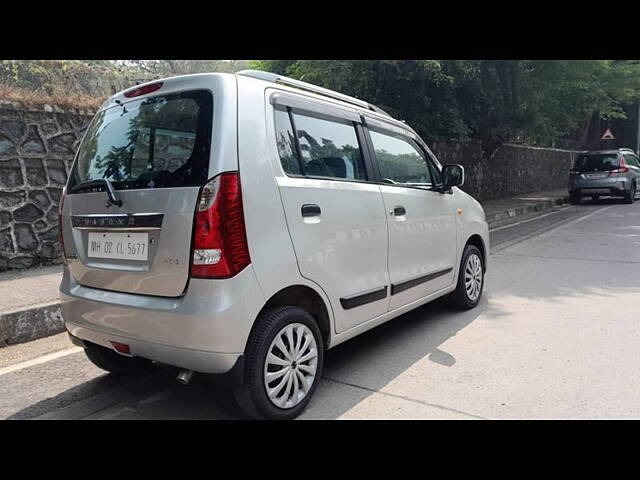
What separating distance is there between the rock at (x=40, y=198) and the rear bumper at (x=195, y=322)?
4357 millimetres

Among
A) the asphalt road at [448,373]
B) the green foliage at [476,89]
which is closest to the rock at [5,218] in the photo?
the asphalt road at [448,373]

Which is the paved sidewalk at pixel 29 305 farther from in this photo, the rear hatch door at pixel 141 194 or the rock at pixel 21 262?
the rear hatch door at pixel 141 194

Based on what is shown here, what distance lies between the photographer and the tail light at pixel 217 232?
2408 mm

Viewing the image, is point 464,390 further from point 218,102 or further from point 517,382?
point 218,102

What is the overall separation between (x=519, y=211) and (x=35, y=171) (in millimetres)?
11791

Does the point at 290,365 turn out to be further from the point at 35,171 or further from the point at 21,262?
the point at 35,171

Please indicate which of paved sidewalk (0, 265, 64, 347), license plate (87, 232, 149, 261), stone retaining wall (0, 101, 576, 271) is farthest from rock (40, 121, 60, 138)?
license plate (87, 232, 149, 261)

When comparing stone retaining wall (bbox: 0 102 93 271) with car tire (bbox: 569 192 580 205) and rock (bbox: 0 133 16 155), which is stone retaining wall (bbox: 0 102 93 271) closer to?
rock (bbox: 0 133 16 155)

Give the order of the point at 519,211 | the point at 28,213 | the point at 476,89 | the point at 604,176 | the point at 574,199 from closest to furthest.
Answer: the point at 28,213 < the point at 476,89 < the point at 519,211 < the point at 604,176 < the point at 574,199

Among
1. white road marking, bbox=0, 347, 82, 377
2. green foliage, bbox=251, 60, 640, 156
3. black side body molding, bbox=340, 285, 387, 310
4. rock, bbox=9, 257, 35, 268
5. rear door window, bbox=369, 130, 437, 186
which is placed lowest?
white road marking, bbox=0, 347, 82, 377

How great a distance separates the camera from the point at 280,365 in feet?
8.99

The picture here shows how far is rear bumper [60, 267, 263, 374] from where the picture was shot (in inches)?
94.8

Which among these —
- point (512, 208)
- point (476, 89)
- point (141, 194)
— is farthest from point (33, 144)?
point (512, 208)

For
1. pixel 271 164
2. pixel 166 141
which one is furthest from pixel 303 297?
pixel 166 141
